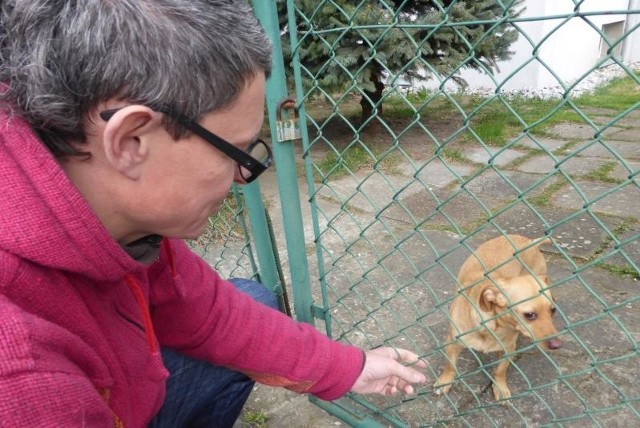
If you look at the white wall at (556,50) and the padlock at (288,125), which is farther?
the white wall at (556,50)

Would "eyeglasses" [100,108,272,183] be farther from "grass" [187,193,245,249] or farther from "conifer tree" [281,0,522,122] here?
"conifer tree" [281,0,522,122]

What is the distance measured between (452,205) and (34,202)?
336 centimetres

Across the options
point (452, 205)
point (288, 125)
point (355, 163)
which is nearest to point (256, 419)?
point (288, 125)

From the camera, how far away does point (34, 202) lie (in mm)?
748

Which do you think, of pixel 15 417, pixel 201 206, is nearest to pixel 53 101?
pixel 201 206

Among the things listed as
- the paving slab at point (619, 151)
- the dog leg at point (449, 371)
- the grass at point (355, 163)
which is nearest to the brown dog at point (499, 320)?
the dog leg at point (449, 371)

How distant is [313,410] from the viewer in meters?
2.01

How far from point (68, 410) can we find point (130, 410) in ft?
1.23

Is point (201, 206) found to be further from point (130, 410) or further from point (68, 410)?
point (130, 410)

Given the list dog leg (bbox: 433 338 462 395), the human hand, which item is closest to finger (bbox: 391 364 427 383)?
the human hand

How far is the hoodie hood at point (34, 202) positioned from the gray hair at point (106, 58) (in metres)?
0.05

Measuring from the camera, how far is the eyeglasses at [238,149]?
0.79 meters

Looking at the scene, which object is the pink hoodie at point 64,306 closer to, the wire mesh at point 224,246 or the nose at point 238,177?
the nose at point 238,177

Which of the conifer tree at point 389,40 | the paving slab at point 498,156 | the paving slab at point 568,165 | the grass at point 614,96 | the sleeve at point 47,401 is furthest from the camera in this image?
the grass at point 614,96
